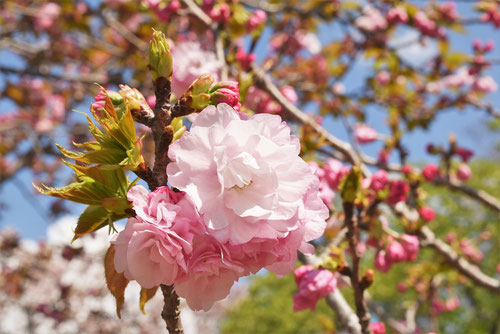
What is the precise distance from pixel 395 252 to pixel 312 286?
16.6 inches

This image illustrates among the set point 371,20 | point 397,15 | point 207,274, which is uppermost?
point 207,274

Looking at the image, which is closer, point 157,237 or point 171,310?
point 157,237

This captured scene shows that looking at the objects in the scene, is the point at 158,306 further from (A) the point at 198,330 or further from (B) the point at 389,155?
(B) the point at 389,155

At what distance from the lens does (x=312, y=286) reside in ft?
3.80

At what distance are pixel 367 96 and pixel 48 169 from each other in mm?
3605

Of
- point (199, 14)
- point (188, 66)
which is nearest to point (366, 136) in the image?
point (199, 14)

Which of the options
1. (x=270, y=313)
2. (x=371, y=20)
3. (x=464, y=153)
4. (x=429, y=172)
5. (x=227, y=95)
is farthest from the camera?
(x=270, y=313)

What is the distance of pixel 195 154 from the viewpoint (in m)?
0.72

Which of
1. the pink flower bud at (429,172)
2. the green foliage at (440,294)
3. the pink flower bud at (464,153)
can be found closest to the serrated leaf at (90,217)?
the pink flower bud at (429,172)

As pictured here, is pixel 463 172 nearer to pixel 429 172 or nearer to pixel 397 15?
pixel 429 172

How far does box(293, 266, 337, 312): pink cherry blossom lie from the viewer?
1.16m

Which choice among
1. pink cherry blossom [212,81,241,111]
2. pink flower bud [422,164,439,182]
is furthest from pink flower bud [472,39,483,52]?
pink cherry blossom [212,81,241,111]

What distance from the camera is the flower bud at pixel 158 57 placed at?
85 cm

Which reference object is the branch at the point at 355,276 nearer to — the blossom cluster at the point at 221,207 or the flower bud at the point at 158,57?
the blossom cluster at the point at 221,207
